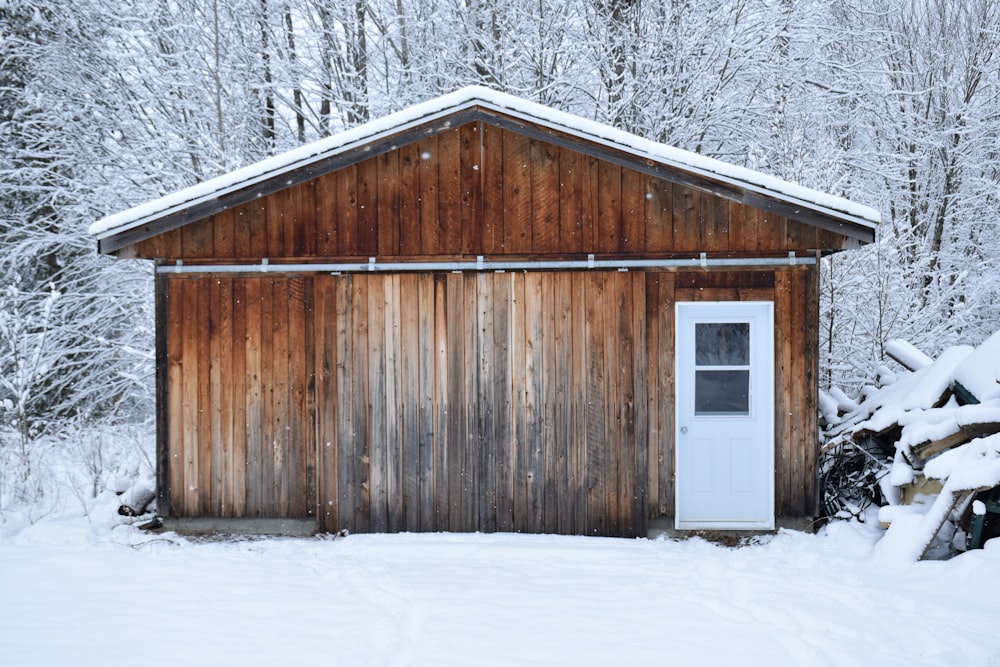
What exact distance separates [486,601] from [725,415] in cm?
318

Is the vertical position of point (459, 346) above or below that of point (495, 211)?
below

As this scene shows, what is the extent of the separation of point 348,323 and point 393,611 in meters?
3.08

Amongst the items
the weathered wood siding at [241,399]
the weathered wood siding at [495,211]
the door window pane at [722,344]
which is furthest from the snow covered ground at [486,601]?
the weathered wood siding at [495,211]

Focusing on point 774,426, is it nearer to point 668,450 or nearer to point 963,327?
point 668,450

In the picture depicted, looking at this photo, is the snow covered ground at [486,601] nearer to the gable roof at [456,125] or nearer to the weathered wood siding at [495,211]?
the weathered wood siding at [495,211]

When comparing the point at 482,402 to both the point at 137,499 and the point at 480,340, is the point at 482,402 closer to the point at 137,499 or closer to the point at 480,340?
the point at 480,340

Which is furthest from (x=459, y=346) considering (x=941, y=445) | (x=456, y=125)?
(x=941, y=445)

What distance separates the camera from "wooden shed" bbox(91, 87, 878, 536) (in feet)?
23.3

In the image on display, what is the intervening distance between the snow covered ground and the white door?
1.26ft

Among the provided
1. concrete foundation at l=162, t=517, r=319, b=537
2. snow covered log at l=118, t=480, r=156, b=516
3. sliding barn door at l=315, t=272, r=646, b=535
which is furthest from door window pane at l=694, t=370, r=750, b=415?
snow covered log at l=118, t=480, r=156, b=516

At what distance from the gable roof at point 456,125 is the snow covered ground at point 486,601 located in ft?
9.74

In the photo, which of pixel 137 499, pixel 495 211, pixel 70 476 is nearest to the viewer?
pixel 495 211

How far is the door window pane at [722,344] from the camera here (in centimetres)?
719

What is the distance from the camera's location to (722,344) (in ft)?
23.7
